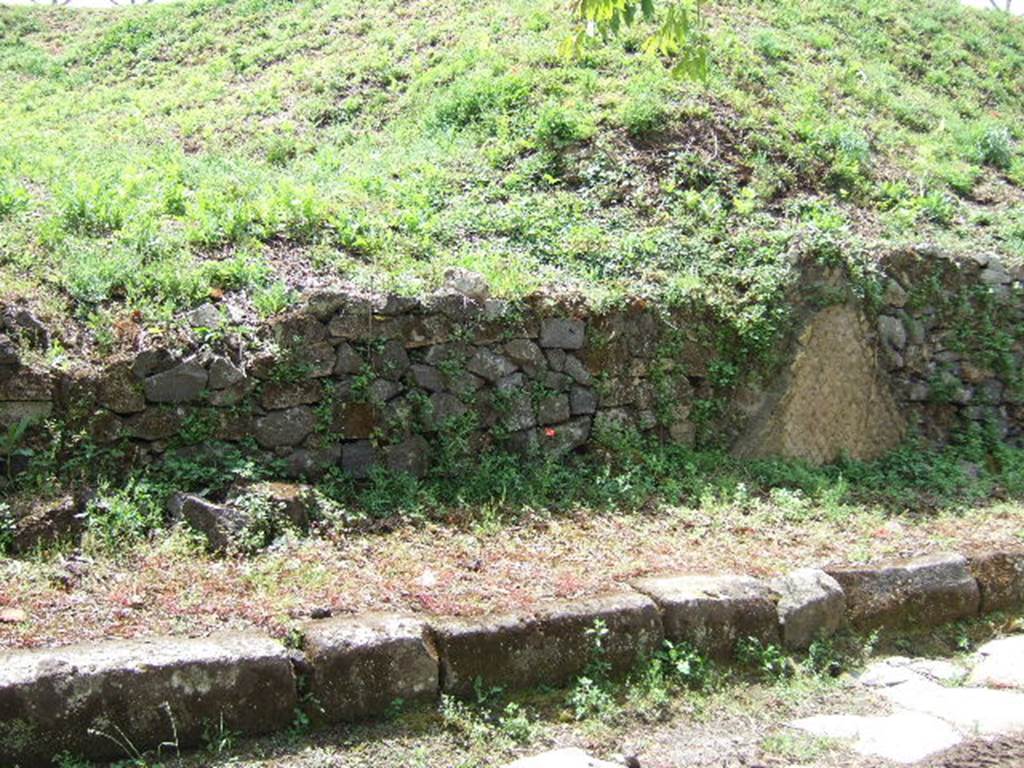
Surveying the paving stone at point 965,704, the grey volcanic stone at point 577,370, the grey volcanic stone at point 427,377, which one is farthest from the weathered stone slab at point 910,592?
the grey volcanic stone at point 427,377

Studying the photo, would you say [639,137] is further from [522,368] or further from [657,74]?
[522,368]

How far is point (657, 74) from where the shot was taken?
10148 millimetres

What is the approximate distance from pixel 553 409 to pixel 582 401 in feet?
0.81

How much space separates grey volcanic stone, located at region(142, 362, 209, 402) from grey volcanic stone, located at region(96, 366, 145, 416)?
Result: 0.18ft

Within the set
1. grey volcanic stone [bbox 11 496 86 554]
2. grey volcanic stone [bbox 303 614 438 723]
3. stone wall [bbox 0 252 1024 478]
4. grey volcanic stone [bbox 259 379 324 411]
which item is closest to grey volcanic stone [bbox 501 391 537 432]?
stone wall [bbox 0 252 1024 478]

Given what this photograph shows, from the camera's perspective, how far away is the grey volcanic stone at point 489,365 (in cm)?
623

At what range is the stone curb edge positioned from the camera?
340cm

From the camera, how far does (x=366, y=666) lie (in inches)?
151

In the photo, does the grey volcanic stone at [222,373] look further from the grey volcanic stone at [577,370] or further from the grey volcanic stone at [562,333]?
the grey volcanic stone at [577,370]

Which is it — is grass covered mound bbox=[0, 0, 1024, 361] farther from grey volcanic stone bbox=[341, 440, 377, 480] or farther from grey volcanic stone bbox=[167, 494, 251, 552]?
grey volcanic stone bbox=[167, 494, 251, 552]

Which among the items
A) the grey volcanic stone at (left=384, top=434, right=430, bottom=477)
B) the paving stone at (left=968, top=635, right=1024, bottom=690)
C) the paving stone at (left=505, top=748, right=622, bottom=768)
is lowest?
the paving stone at (left=968, top=635, right=1024, bottom=690)

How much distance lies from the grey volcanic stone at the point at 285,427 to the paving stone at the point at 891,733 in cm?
307

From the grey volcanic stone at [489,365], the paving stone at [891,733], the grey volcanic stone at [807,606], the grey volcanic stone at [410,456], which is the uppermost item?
the grey volcanic stone at [489,365]

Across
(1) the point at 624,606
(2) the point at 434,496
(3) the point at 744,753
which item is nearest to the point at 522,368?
(2) the point at 434,496
